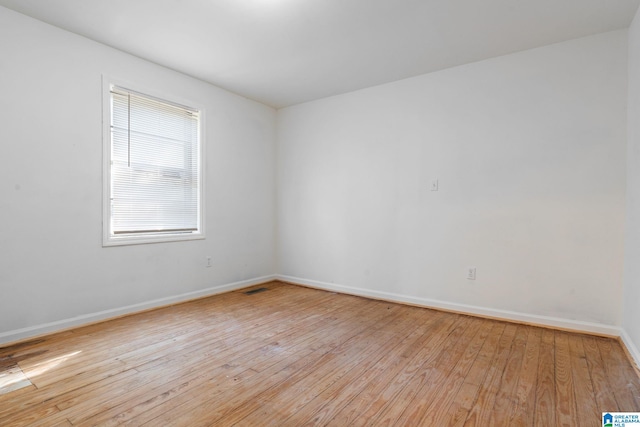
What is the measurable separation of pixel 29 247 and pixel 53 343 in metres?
0.82

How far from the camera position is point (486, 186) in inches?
131

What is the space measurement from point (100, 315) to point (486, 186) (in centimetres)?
404

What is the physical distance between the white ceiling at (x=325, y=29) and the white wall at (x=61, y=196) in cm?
22

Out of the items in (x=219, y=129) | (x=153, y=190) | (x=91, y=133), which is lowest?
(x=153, y=190)

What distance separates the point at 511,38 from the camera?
2.91 meters

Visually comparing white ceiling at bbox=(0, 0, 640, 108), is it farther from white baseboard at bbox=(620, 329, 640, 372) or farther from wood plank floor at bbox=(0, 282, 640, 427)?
wood plank floor at bbox=(0, 282, 640, 427)

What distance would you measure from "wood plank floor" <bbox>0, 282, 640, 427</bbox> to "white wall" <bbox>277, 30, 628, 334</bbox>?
450 millimetres

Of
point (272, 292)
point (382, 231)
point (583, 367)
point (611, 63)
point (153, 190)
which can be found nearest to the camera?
point (583, 367)

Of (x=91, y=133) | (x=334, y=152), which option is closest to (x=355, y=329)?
(x=334, y=152)

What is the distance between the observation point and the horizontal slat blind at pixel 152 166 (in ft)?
10.7

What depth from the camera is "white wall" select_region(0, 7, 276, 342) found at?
8.48 feet

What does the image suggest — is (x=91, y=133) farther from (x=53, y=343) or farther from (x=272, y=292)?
(x=272, y=292)

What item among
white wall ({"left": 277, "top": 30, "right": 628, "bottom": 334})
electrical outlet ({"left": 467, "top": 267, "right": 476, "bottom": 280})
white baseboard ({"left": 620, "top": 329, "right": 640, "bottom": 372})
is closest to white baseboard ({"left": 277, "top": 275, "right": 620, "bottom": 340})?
white wall ({"left": 277, "top": 30, "right": 628, "bottom": 334})

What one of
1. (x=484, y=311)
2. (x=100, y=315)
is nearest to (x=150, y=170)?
(x=100, y=315)
